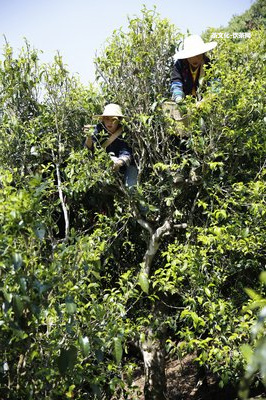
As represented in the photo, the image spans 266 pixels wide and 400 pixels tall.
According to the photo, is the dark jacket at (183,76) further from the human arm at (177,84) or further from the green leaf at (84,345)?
the green leaf at (84,345)

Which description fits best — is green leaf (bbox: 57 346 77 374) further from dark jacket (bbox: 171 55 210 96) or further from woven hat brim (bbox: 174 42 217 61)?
woven hat brim (bbox: 174 42 217 61)

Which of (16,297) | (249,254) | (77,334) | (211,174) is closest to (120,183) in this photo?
(211,174)

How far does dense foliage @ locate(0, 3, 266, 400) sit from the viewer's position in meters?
3.61

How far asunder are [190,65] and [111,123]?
0.99 meters

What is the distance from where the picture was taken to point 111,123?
4383 mm

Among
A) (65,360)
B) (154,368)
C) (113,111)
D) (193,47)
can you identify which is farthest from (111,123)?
(65,360)

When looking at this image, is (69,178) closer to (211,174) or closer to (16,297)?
(211,174)

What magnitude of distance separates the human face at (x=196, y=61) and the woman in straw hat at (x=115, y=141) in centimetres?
85

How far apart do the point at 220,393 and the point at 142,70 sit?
3713 mm

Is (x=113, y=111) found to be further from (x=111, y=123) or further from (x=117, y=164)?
(x=117, y=164)

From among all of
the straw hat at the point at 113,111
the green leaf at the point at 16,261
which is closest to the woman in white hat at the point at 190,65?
the straw hat at the point at 113,111

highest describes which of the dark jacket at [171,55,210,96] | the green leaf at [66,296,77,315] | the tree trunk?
the dark jacket at [171,55,210,96]

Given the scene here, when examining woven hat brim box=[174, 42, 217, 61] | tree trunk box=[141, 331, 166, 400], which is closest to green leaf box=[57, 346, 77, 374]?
tree trunk box=[141, 331, 166, 400]

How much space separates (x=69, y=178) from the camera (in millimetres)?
4398
